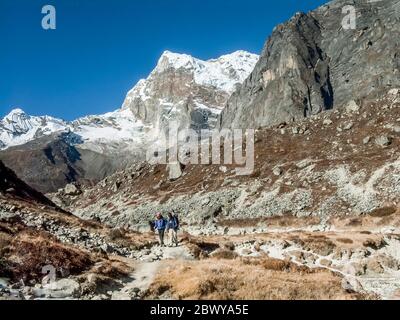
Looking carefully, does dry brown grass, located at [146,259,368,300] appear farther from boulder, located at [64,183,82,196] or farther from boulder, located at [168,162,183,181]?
boulder, located at [64,183,82,196]

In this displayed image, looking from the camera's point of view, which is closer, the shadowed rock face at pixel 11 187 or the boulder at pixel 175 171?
the shadowed rock face at pixel 11 187

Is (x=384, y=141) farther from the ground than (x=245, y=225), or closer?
Answer: farther from the ground

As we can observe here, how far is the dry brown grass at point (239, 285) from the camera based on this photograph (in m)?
21.8

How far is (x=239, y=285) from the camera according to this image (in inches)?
922

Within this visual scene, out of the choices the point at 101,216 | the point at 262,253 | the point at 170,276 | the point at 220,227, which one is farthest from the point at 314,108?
the point at 170,276

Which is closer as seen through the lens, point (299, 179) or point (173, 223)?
point (173, 223)

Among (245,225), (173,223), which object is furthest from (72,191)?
(173,223)

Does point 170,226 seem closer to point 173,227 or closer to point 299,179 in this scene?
point 173,227

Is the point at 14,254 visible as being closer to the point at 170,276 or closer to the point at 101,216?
the point at 170,276

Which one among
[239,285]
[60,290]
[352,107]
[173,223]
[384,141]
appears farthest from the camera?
[352,107]

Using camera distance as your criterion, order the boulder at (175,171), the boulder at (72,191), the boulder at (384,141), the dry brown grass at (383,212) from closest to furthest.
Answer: the dry brown grass at (383,212), the boulder at (384,141), the boulder at (175,171), the boulder at (72,191)

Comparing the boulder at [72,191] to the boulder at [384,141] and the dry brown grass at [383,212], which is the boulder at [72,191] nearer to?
the boulder at [384,141]

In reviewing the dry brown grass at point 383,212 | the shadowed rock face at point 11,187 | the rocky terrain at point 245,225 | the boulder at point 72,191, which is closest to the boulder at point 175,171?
the rocky terrain at point 245,225

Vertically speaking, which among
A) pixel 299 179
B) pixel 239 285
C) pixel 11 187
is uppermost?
pixel 299 179
